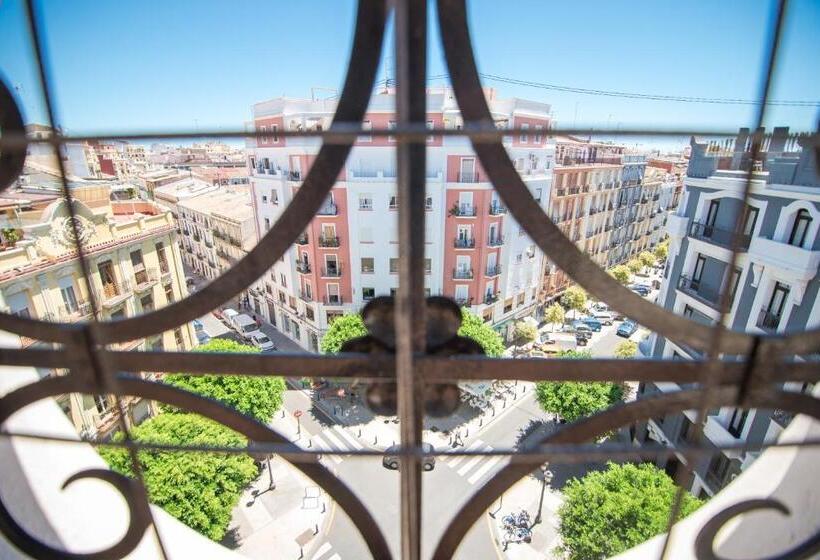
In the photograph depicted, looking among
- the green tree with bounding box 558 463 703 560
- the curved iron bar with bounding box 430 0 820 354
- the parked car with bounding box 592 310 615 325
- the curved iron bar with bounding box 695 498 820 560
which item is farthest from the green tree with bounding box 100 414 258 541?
the parked car with bounding box 592 310 615 325

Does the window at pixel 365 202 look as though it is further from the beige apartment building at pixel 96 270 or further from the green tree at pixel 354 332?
the beige apartment building at pixel 96 270

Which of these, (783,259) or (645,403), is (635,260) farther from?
(645,403)

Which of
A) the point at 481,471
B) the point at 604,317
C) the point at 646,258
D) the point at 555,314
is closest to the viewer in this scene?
the point at 481,471

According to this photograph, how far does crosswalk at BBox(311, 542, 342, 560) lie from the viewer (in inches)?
382

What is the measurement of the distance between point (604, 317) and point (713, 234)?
13615 mm

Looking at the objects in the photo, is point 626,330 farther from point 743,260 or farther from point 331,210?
point 331,210

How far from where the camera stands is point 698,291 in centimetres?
973

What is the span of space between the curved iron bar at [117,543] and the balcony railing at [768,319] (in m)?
10.1

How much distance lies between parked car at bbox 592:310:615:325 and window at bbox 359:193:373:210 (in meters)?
14.2

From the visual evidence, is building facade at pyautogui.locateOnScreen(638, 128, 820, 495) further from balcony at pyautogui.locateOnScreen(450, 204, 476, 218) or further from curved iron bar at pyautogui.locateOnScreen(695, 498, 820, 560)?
curved iron bar at pyautogui.locateOnScreen(695, 498, 820, 560)

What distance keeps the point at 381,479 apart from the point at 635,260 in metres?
20.6

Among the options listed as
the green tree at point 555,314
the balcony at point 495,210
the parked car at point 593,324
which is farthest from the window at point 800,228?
the parked car at point 593,324

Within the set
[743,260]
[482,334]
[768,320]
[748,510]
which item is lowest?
[482,334]

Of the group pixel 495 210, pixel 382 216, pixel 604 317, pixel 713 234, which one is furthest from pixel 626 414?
pixel 604 317
